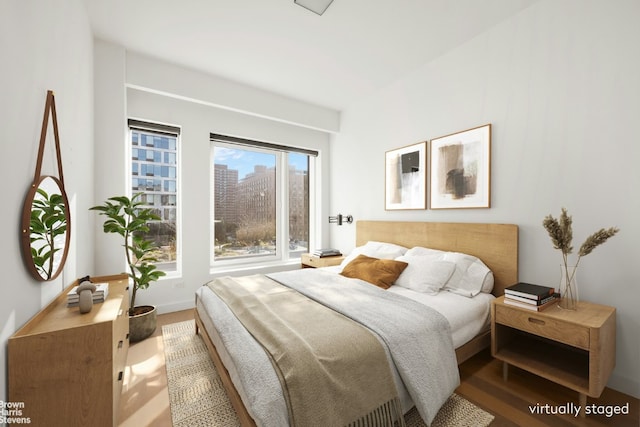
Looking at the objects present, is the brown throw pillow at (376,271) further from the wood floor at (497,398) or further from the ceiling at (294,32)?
the ceiling at (294,32)

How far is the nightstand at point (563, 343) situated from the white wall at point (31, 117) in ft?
8.87

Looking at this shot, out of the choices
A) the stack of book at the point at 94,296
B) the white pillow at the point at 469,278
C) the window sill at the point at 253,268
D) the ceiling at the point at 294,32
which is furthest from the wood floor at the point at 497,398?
the ceiling at the point at 294,32

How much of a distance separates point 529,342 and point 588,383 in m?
0.55

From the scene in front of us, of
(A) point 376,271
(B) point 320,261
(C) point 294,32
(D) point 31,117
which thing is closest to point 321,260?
(B) point 320,261

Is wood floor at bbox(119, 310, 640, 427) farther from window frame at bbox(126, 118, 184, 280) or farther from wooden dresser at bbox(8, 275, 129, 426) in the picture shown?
window frame at bbox(126, 118, 184, 280)

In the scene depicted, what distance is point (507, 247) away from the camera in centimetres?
233

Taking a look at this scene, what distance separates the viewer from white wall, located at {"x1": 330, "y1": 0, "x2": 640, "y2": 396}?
5.88 ft

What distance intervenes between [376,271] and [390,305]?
2.34ft

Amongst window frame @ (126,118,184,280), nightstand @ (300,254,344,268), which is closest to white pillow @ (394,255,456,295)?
nightstand @ (300,254,344,268)

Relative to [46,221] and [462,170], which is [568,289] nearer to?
[462,170]

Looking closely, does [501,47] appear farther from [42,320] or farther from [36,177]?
[42,320]

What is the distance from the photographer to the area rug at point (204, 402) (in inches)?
60.8

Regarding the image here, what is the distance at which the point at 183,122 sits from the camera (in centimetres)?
332

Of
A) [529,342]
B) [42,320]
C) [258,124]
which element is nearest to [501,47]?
[529,342]
